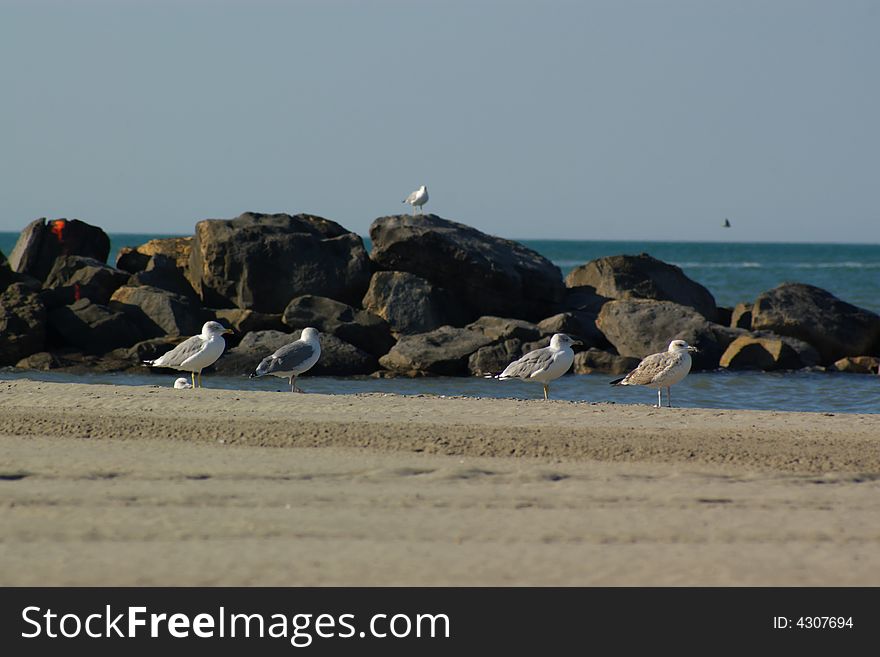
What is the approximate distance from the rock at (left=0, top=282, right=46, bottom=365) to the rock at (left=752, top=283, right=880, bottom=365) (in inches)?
521

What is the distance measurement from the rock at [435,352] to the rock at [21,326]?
5.88m

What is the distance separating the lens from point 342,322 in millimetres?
21594

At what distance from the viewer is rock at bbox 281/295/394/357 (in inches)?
→ 842

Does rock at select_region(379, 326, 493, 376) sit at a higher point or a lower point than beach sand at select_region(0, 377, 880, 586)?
lower

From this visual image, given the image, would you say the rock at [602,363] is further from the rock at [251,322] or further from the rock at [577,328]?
the rock at [251,322]

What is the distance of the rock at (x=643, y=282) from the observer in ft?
85.6

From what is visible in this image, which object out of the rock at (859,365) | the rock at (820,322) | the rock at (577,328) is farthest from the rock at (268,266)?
the rock at (859,365)

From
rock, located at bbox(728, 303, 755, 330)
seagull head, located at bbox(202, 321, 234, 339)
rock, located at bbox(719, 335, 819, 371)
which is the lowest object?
rock, located at bbox(719, 335, 819, 371)

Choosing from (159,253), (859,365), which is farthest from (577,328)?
(159,253)

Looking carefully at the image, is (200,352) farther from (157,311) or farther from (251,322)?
(157,311)

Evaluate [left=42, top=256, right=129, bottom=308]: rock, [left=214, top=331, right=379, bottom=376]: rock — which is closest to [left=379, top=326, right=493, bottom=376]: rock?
[left=214, top=331, right=379, bottom=376]: rock

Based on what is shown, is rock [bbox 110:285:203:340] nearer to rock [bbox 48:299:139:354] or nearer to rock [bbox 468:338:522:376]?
rock [bbox 48:299:139:354]
